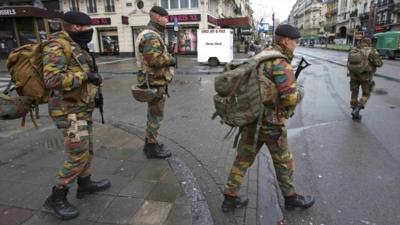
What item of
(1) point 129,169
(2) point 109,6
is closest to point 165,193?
(1) point 129,169

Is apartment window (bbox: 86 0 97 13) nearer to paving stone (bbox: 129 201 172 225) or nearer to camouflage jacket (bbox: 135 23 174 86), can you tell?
camouflage jacket (bbox: 135 23 174 86)

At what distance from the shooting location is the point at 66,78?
8.50ft

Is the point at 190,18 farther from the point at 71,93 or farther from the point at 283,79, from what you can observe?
the point at 283,79

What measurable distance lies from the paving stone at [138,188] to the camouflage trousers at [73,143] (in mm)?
666

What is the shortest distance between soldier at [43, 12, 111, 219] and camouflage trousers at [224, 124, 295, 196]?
56.8 inches

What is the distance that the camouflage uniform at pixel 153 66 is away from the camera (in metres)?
3.85

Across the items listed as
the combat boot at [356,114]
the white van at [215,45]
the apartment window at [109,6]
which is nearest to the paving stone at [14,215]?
the combat boot at [356,114]

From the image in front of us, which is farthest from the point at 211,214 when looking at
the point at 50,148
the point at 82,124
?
the point at 50,148

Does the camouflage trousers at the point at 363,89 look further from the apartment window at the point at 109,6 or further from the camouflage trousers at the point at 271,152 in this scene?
the apartment window at the point at 109,6

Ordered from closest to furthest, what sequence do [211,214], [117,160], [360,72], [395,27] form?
[211,214]
[117,160]
[360,72]
[395,27]

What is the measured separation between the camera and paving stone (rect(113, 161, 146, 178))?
152 inches

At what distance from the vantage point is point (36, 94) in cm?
283

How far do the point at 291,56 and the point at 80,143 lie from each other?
206 cm

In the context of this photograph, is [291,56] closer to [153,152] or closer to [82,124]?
[82,124]
